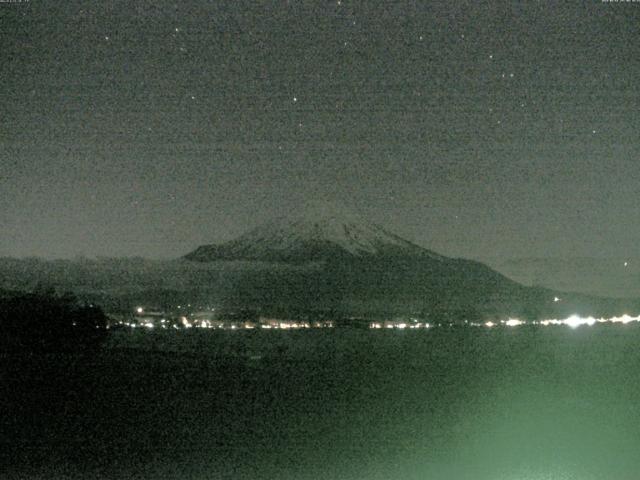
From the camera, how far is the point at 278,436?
14773 mm

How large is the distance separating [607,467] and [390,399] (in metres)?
9.42

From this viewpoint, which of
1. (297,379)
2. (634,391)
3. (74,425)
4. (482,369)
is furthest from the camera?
(482,369)

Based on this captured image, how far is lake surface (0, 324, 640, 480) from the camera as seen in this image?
38.9ft

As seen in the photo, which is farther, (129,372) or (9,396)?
(129,372)

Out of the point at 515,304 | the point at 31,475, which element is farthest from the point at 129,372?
the point at 515,304

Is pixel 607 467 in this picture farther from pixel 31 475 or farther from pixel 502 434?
pixel 31 475

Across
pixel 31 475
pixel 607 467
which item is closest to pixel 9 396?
pixel 31 475

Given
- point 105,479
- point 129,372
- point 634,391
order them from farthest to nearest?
point 129,372 < point 634,391 < point 105,479

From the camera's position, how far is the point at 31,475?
435 inches

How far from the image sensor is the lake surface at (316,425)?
1185cm

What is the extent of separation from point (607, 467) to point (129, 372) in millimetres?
19273

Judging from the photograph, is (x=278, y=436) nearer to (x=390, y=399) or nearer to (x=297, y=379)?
(x=390, y=399)

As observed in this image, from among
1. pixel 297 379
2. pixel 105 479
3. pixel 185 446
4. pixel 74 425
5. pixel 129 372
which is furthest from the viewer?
pixel 129 372

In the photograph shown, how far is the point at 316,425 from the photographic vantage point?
52.8 feet
